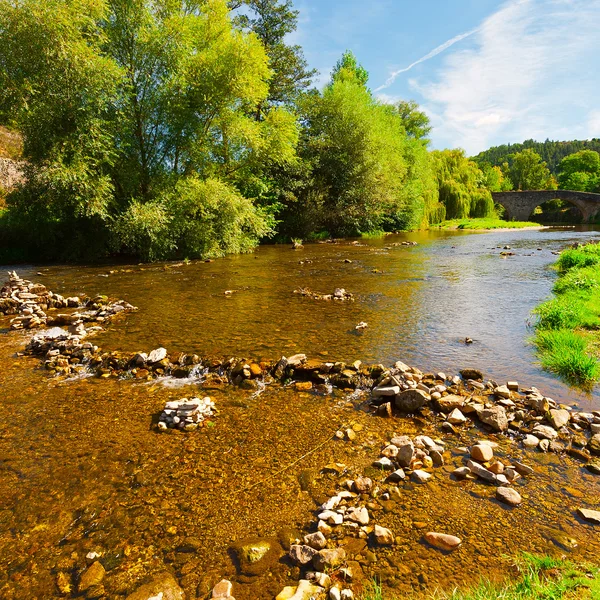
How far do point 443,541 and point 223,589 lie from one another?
1.95m

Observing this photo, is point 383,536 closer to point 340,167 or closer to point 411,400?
point 411,400

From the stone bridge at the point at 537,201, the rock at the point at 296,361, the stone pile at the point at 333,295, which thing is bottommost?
the rock at the point at 296,361

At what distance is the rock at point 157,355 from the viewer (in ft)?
25.2

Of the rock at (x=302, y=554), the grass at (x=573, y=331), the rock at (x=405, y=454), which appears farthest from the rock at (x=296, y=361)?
the grass at (x=573, y=331)

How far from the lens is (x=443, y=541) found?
3.43 metres

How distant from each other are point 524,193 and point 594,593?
331ft

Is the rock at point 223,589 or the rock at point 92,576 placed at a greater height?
the rock at point 223,589

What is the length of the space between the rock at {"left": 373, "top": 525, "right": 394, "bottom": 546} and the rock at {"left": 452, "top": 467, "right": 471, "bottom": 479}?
4.03 ft

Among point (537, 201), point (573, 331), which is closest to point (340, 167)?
point (573, 331)

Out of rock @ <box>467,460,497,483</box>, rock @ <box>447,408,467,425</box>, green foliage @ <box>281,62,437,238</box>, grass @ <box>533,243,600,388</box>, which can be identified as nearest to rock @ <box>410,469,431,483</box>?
rock @ <box>467,460,497,483</box>

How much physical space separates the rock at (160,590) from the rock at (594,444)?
4.88 metres

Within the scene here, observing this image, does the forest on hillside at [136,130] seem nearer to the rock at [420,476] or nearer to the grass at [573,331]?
the grass at [573,331]

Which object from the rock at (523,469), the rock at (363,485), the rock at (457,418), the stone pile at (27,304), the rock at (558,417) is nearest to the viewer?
the rock at (363,485)

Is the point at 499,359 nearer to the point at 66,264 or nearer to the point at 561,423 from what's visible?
the point at 561,423
